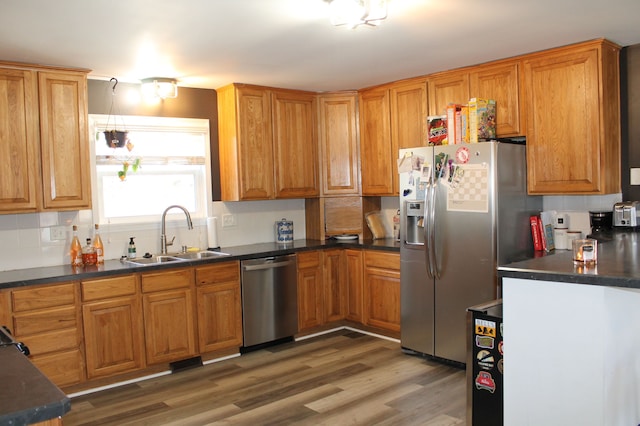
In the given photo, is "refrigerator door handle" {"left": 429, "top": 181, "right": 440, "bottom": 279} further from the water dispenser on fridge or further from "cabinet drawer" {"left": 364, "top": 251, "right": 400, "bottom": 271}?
"cabinet drawer" {"left": 364, "top": 251, "right": 400, "bottom": 271}

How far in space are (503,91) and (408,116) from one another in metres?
0.89

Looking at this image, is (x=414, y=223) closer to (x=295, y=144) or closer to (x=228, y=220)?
(x=295, y=144)

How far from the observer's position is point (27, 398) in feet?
4.53

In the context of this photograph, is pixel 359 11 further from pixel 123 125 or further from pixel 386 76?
pixel 123 125

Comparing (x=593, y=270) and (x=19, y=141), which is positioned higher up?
(x=19, y=141)

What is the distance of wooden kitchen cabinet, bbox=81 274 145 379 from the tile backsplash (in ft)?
1.93

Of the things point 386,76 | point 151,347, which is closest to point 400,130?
point 386,76

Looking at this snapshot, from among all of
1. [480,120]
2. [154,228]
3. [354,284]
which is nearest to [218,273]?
[154,228]

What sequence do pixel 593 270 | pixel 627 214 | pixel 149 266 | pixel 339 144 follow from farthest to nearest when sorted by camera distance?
1. pixel 339 144
2. pixel 149 266
3. pixel 627 214
4. pixel 593 270

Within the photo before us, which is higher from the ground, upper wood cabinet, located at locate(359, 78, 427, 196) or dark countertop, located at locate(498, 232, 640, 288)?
upper wood cabinet, located at locate(359, 78, 427, 196)

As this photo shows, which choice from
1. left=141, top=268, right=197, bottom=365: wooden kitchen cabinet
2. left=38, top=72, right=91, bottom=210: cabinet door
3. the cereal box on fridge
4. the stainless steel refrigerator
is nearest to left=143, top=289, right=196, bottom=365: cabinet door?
left=141, top=268, right=197, bottom=365: wooden kitchen cabinet

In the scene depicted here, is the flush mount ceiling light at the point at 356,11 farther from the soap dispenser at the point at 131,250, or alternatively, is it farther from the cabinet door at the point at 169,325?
the soap dispenser at the point at 131,250

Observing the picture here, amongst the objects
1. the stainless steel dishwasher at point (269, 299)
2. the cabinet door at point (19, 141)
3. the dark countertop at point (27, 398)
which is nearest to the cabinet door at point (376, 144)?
the stainless steel dishwasher at point (269, 299)

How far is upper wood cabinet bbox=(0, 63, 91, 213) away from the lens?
12.1 ft
